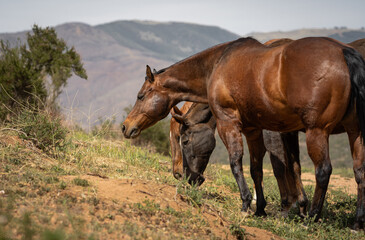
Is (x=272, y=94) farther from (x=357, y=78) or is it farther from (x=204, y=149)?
(x=204, y=149)

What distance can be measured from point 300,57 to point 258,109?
0.78 m

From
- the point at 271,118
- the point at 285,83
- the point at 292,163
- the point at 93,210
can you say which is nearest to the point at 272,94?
the point at 285,83

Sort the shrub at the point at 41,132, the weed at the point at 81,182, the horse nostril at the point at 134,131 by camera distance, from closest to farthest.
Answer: the weed at the point at 81,182, the horse nostril at the point at 134,131, the shrub at the point at 41,132

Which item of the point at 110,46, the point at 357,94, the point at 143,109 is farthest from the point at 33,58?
the point at 110,46

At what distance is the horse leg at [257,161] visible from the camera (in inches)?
231

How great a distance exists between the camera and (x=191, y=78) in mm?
6047

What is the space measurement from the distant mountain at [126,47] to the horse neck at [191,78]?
63.3m

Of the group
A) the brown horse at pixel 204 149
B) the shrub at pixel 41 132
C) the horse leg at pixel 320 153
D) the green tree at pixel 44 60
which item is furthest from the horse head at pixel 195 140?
the green tree at pixel 44 60

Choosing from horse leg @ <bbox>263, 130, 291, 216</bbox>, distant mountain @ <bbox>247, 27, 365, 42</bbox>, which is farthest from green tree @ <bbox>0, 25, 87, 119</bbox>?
distant mountain @ <bbox>247, 27, 365, 42</bbox>

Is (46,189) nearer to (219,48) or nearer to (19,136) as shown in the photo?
(19,136)

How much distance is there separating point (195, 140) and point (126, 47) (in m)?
120

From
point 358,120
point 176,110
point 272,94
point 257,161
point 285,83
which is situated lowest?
point 257,161

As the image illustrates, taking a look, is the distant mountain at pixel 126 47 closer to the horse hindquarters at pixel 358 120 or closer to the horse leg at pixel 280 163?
the horse leg at pixel 280 163

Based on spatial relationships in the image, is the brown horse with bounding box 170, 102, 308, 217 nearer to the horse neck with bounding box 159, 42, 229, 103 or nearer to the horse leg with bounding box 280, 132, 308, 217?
the horse leg with bounding box 280, 132, 308, 217
